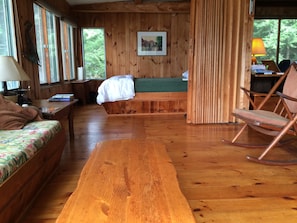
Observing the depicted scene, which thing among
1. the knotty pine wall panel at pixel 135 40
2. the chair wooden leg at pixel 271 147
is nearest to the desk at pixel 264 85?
the chair wooden leg at pixel 271 147

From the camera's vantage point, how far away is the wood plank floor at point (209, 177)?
63.6 inches

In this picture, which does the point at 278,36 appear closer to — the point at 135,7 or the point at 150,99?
the point at 135,7

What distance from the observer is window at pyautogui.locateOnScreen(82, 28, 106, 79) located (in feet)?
21.2

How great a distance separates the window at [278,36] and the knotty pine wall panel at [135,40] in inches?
77.4

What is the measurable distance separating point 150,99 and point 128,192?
136 inches

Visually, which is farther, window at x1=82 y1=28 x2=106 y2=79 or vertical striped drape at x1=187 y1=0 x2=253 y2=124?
window at x1=82 y1=28 x2=106 y2=79

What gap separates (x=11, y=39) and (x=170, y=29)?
4.29 meters

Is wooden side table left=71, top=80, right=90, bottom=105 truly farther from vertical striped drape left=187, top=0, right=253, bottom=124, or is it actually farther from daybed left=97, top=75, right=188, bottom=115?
vertical striped drape left=187, top=0, right=253, bottom=124

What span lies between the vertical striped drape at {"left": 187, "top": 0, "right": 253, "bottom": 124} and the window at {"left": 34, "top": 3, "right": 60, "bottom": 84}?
244 centimetres

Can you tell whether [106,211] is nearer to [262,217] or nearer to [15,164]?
[15,164]

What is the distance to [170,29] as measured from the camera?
654 cm

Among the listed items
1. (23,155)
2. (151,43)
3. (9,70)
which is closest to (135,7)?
(151,43)

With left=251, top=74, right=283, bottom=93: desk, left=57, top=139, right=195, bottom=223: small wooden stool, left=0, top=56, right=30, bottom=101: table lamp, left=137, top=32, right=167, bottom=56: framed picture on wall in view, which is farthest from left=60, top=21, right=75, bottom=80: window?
left=57, top=139, right=195, bottom=223: small wooden stool

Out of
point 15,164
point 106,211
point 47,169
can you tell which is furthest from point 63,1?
point 106,211
